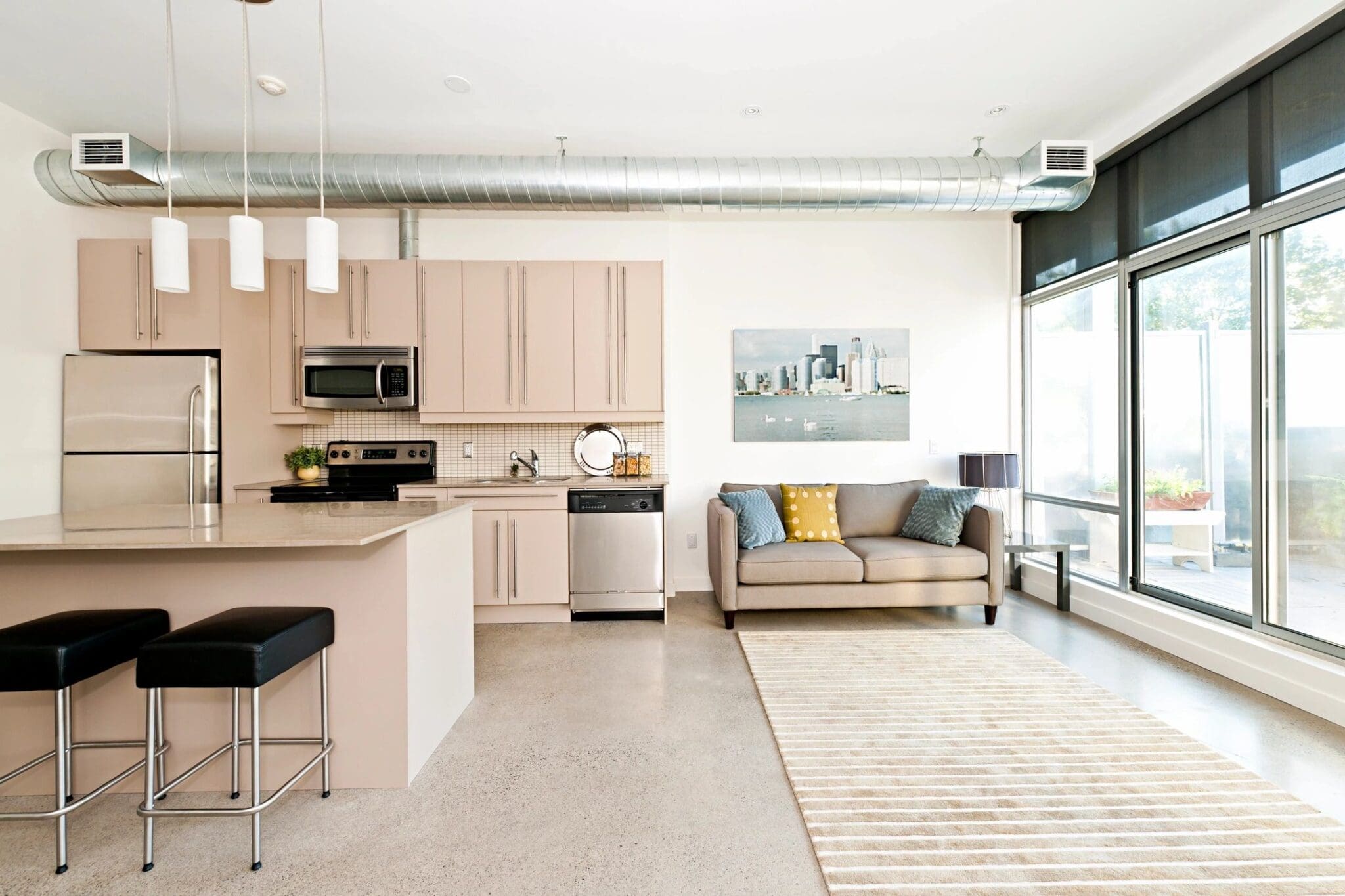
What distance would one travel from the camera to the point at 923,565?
388 centimetres

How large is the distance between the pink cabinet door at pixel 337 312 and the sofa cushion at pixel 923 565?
3839 mm

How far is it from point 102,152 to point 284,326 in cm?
130

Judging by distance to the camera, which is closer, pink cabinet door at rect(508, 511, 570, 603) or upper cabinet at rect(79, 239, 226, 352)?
upper cabinet at rect(79, 239, 226, 352)

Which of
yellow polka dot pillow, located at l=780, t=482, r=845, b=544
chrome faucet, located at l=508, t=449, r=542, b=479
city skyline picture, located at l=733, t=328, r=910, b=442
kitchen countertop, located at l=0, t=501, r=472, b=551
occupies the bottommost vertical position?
yellow polka dot pillow, located at l=780, t=482, r=845, b=544

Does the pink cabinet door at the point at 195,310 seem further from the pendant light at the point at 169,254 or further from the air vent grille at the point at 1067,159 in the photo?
the air vent grille at the point at 1067,159

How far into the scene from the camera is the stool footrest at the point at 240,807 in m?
1.66

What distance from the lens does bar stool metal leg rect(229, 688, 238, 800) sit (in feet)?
6.46

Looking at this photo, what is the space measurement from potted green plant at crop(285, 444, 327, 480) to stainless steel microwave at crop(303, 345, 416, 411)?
41 centimetres

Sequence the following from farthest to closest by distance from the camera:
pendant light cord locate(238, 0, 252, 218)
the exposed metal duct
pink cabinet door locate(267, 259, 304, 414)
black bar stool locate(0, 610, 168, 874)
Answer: pink cabinet door locate(267, 259, 304, 414) → the exposed metal duct → pendant light cord locate(238, 0, 252, 218) → black bar stool locate(0, 610, 168, 874)

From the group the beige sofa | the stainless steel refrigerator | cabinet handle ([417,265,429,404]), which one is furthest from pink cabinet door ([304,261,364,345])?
the beige sofa

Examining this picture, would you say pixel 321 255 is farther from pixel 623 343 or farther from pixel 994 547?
pixel 994 547

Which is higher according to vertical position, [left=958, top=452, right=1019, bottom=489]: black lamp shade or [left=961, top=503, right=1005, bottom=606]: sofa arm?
[left=958, top=452, right=1019, bottom=489]: black lamp shade

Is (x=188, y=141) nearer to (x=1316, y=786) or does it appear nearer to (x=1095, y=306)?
(x=1095, y=306)

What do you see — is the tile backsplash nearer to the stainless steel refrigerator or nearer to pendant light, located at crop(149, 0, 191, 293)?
the stainless steel refrigerator
